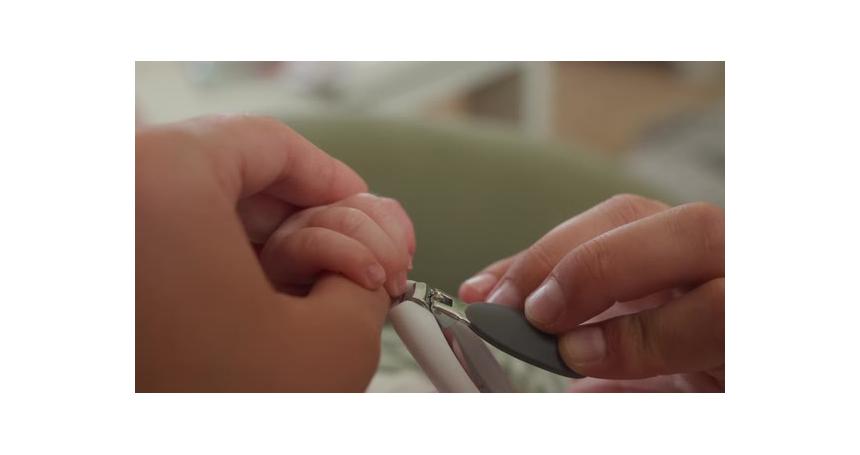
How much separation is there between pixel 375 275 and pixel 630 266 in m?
0.11

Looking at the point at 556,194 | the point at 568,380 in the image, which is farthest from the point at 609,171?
the point at 568,380

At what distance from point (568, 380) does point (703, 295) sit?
0.23ft

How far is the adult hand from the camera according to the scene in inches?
13.4

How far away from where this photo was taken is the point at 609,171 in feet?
1.56

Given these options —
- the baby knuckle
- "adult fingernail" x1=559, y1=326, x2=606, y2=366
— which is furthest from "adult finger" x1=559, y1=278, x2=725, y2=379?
the baby knuckle

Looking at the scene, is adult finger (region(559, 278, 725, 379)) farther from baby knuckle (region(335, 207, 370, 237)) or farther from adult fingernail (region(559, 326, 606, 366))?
baby knuckle (region(335, 207, 370, 237))

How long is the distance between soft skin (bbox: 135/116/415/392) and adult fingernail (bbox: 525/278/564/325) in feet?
0.19

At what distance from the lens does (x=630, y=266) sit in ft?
1.13

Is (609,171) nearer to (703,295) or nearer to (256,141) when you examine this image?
(703,295)

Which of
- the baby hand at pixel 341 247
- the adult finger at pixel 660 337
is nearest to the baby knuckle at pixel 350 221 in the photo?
the baby hand at pixel 341 247

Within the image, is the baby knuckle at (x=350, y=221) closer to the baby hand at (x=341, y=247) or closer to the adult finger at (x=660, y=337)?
the baby hand at (x=341, y=247)

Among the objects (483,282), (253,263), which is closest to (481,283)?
(483,282)

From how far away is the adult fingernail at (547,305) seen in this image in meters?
0.34

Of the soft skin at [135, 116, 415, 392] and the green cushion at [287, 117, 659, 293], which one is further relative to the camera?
the green cushion at [287, 117, 659, 293]
